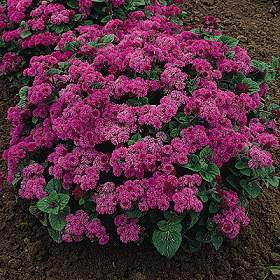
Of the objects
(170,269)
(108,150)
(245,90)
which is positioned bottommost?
(170,269)

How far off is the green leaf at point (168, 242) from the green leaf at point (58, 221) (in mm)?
723

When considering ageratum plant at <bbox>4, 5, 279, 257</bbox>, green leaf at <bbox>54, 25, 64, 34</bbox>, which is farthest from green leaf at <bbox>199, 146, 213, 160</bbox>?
green leaf at <bbox>54, 25, 64, 34</bbox>

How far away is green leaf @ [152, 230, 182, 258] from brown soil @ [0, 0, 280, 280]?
55 centimetres

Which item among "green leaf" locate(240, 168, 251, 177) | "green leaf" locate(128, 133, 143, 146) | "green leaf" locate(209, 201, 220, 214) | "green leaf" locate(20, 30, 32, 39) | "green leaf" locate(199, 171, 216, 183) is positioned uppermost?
"green leaf" locate(240, 168, 251, 177)

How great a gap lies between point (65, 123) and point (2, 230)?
1.21 meters

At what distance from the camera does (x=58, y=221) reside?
3514 millimetres

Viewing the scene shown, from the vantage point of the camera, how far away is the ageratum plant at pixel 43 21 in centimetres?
480

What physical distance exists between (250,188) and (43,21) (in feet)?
9.12

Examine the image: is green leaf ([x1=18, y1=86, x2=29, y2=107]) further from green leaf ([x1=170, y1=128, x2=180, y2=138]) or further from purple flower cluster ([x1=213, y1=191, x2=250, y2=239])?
purple flower cluster ([x1=213, y1=191, x2=250, y2=239])

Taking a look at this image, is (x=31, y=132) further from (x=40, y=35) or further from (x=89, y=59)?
(x=40, y=35)

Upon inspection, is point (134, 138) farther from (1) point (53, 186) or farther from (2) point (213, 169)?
(1) point (53, 186)

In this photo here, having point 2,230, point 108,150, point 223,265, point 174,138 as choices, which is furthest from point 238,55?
point 2,230

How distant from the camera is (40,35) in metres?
4.72

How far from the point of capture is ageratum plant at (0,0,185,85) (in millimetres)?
4802
